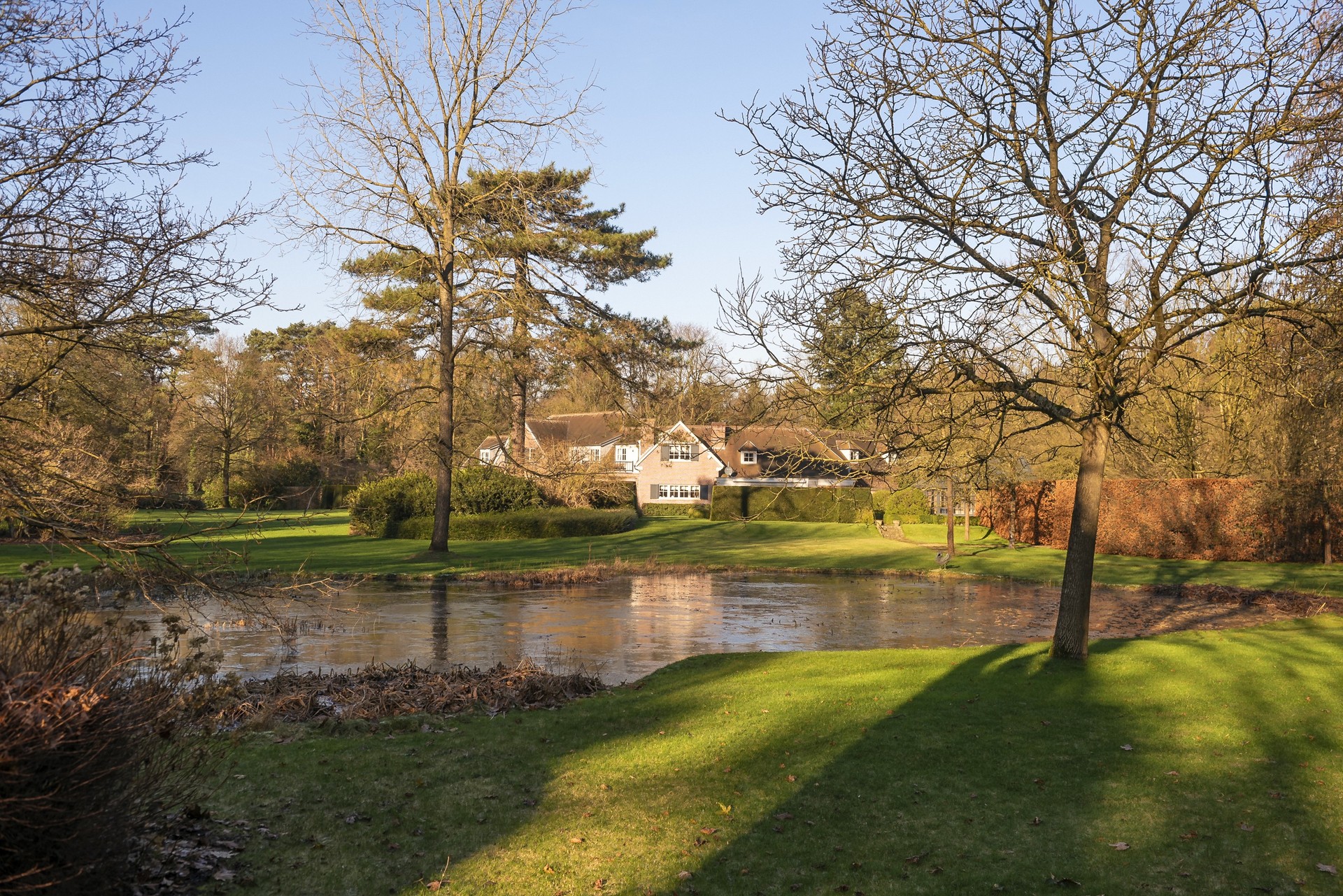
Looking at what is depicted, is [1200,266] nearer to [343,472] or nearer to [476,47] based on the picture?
[476,47]

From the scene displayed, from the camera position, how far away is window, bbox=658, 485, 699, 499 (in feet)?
220

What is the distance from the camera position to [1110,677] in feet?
35.9

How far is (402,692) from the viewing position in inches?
429

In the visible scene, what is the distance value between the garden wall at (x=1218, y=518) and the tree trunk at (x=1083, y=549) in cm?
2178

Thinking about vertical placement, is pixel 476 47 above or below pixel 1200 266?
above

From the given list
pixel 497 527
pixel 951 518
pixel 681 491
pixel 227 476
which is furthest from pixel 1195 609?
pixel 227 476

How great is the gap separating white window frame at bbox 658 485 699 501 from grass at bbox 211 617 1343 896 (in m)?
55.7

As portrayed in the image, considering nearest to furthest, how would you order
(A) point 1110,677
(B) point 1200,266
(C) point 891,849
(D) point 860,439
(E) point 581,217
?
(C) point 891,849, (B) point 1200,266, (A) point 1110,677, (D) point 860,439, (E) point 581,217

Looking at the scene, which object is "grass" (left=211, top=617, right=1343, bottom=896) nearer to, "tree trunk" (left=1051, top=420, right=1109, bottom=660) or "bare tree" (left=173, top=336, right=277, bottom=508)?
"tree trunk" (left=1051, top=420, right=1109, bottom=660)

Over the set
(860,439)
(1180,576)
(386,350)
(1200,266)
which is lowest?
(1180,576)

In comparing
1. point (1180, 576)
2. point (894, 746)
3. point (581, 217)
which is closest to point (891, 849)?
point (894, 746)

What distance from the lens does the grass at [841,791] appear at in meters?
6.03

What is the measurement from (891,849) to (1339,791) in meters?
3.74

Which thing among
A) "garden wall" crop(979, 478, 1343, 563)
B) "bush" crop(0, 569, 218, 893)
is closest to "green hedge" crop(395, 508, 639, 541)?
"garden wall" crop(979, 478, 1343, 563)
